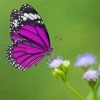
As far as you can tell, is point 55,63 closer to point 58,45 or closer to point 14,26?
point 14,26

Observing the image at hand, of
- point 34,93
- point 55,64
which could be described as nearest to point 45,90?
point 34,93

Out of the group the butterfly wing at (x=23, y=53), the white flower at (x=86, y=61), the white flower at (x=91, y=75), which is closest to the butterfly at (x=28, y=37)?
the butterfly wing at (x=23, y=53)

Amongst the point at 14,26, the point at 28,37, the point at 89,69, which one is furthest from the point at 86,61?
the point at 14,26

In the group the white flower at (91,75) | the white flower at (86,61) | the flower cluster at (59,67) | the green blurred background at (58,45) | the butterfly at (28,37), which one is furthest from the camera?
the green blurred background at (58,45)

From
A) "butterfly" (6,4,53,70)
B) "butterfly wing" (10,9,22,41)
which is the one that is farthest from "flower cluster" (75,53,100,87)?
"butterfly wing" (10,9,22,41)

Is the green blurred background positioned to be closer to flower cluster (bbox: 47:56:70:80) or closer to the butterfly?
the butterfly

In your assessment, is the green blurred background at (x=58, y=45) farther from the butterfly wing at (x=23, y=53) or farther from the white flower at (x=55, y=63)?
the white flower at (x=55, y=63)
